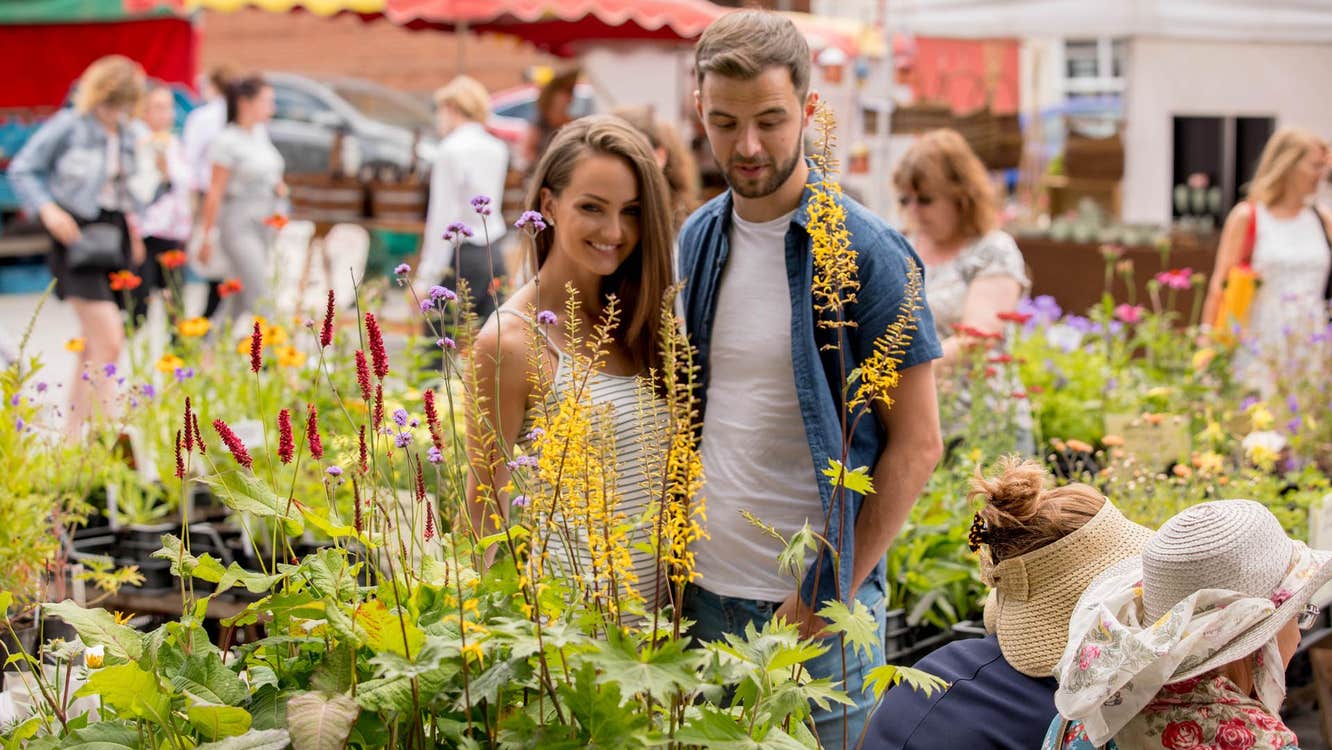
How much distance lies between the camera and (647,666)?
1.23 m

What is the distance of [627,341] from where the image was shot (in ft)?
7.49

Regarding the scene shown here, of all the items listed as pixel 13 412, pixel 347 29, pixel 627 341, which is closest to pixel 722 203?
pixel 627 341

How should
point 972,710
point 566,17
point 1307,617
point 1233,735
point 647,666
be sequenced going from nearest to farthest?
point 647,666, point 1233,735, point 1307,617, point 972,710, point 566,17

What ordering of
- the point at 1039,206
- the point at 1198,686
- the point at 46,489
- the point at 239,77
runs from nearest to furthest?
the point at 1198,686 → the point at 46,489 → the point at 239,77 → the point at 1039,206

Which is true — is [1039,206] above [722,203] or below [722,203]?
below

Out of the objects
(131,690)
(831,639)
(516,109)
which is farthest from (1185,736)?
(516,109)

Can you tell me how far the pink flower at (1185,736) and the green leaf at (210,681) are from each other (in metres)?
1.01

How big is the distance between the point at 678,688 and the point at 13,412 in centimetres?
202

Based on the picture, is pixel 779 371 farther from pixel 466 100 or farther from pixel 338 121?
pixel 338 121

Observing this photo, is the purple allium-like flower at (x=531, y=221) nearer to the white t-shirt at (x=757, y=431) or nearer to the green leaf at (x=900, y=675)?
the green leaf at (x=900, y=675)

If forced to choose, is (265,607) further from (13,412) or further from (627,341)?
(13,412)

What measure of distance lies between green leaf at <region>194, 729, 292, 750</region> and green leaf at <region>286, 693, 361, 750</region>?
0.02 metres

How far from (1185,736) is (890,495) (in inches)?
21.9

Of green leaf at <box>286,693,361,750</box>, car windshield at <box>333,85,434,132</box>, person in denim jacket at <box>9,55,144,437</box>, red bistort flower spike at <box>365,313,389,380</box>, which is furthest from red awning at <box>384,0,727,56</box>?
green leaf at <box>286,693,361,750</box>
